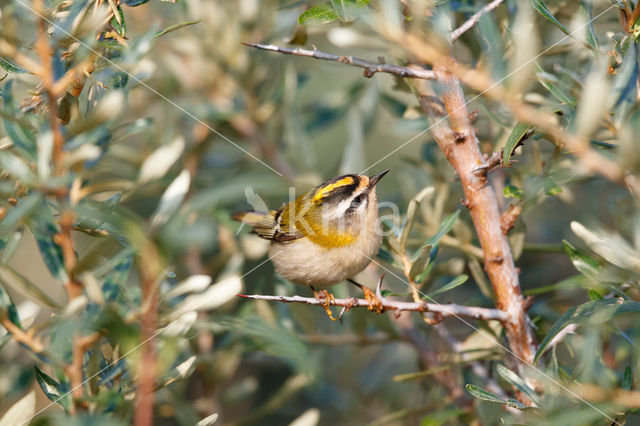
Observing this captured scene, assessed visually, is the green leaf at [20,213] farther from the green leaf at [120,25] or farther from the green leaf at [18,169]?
the green leaf at [120,25]

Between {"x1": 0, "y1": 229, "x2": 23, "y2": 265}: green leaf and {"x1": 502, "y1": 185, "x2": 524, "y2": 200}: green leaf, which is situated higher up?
{"x1": 0, "y1": 229, "x2": 23, "y2": 265}: green leaf

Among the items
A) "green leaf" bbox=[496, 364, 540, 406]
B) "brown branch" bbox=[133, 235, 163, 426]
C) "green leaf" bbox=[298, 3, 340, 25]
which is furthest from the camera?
"green leaf" bbox=[298, 3, 340, 25]

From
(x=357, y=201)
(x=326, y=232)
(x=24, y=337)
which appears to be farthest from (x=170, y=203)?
(x=357, y=201)

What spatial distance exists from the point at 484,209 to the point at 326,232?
1.00 m

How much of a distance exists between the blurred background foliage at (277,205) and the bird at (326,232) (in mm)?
91

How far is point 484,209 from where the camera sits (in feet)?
4.67

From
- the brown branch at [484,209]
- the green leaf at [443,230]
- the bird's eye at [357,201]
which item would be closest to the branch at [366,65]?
the brown branch at [484,209]

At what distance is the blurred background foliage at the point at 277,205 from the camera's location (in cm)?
96

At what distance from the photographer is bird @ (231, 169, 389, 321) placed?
214cm

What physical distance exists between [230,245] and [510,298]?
122 cm

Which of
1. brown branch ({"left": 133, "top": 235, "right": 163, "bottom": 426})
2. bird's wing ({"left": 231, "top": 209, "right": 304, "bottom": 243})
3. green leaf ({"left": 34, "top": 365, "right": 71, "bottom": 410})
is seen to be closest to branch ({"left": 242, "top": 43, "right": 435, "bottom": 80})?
brown branch ({"left": 133, "top": 235, "right": 163, "bottom": 426})

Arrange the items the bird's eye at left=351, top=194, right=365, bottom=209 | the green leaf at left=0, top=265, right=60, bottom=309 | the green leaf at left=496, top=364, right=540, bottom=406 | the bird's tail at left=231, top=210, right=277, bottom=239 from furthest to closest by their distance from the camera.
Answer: the bird's tail at left=231, top=210, right=277, bottom=239, the bird's eye at left=351, top=194, right=365, bottom=209, the green leaf at left=496, top=364, right=540, bottom=406, the green leaf at left=0, top=265, right=60, bottom=309

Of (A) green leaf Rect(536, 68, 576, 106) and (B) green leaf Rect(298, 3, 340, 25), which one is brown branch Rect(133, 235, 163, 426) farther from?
(A) green leaf Rect(536, 68, 576, 106)

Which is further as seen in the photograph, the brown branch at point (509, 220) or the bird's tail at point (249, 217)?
the bird's tail at point (249, 217)
